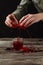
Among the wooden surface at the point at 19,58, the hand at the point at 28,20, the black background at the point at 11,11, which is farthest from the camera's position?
the black background at the point at 11,11

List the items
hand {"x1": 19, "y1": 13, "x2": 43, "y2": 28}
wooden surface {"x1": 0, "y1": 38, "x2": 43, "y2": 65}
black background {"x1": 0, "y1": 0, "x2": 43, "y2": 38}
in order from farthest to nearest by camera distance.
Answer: black background {"x1": 0, "y1": 0, "x2": 43, "y2": 38}
hand {"x1": 19, "y1": 13, "x2": 43, "y2": 28}
wooden surface {"x1": 0, "y1": 38, "x2": 43, "y2": 65}

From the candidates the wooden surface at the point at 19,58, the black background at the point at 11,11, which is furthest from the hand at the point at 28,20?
the black background at the point at 11,11

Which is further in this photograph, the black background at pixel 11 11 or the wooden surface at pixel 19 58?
the black background at pixel 11 11

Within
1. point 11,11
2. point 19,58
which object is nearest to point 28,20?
point 19,58

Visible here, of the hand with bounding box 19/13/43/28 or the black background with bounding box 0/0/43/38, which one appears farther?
the black background with bounding box 0/0/43/38

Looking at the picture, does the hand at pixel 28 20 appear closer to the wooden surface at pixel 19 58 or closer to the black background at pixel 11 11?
the wooden surface at pixel 19 58

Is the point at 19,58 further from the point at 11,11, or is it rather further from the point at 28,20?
the point at 11,11

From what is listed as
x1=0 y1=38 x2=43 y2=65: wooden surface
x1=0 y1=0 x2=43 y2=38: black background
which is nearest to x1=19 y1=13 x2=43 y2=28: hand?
x1=0 y1=38 x2=43 y2=65: wooden surface

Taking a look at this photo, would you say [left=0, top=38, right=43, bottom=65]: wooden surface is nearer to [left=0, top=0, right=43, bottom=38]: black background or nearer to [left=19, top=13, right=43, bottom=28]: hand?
[left=19, top=13, right=43, bottom=28]: hand

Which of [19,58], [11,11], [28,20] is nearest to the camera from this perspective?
[19,58]

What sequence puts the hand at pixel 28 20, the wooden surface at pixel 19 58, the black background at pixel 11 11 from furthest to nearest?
the black background at pixel 11 11
the hand at pixel 28 20
the wooden surface at pixel 19 58

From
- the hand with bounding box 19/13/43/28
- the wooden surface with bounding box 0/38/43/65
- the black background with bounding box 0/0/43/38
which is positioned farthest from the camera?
the black background with bounding box 0/0/43/38
